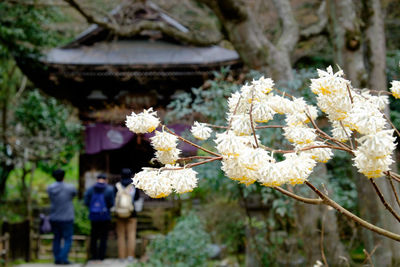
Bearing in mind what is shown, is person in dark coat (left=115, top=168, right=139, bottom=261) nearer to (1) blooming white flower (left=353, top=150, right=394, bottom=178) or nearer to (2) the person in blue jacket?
(2) the person in blue jacket

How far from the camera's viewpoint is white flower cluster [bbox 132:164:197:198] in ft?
4.15

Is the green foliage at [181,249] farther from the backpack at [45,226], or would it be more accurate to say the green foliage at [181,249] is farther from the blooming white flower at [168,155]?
the blooming white flower at [168,155]

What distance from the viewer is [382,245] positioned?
3412 millimetres

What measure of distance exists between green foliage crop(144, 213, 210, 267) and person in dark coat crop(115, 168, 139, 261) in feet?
3.45

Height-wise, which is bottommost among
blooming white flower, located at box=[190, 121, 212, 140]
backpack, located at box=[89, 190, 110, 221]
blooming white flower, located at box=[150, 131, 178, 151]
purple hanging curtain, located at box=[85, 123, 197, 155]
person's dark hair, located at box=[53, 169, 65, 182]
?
backpack, located at box=[89, 190, 110, 221]

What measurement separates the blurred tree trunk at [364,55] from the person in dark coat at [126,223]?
3417 millimetres

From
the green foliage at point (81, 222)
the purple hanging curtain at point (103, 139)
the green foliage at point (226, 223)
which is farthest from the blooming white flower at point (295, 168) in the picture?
the green foliage at point (81, 222)

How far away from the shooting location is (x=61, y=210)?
602 centimetres

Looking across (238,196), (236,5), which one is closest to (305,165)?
(236,5)

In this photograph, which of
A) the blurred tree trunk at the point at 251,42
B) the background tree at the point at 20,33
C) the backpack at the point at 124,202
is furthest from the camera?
the background tree at the point at 20,33

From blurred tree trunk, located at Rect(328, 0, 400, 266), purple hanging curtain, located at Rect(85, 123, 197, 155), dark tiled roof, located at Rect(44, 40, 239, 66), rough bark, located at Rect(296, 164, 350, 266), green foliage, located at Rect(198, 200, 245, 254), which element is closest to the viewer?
blurred tree trunk, located at Rect(328, 0, 400, 266)

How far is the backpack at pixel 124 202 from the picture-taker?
6172mm

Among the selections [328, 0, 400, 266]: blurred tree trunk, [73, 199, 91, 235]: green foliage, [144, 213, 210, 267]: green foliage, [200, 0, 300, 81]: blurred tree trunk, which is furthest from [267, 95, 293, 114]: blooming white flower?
[73, 199, 91, 235]: green foliage

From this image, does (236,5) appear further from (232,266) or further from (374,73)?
(232,266)
